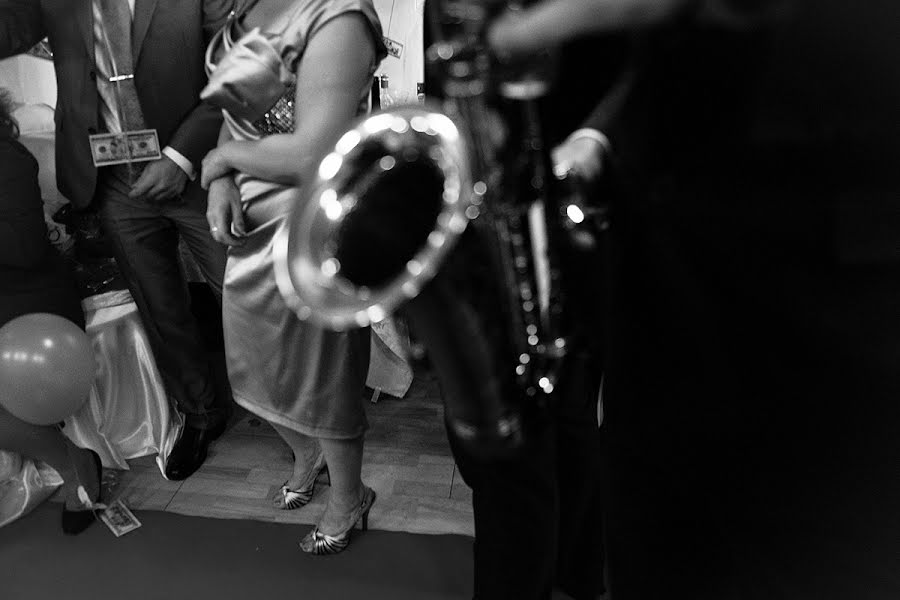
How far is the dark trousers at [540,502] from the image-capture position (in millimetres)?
1106

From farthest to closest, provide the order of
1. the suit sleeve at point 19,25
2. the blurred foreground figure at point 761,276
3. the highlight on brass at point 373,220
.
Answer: the suit sleeve at point 19,25, the highlight on brass at point 373,220, the blurred foreground figure at point 761,276

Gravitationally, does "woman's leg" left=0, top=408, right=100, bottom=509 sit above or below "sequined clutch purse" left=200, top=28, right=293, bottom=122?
below

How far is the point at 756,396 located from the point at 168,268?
1988mm

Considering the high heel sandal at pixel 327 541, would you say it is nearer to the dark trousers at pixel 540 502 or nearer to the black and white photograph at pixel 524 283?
the black and white photograph at pixel 524 283

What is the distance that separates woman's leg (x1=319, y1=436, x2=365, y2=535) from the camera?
170cm

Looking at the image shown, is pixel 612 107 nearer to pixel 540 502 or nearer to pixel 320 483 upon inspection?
pixel 540 502

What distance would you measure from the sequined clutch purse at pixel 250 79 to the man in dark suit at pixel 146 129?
42 centimetres

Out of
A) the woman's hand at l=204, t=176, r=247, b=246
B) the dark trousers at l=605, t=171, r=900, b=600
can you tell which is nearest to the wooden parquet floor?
the woman's hand at l=204, t=176, r=247, b=246

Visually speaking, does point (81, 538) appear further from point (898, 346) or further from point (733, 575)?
point (898, 346)

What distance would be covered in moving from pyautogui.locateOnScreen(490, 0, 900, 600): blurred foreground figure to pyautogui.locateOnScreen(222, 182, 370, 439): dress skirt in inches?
40.8

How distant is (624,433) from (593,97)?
431 mm

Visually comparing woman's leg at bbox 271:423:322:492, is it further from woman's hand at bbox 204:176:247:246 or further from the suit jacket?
the suit jacket

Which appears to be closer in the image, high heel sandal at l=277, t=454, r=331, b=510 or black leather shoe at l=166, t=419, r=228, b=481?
high heel sandal at l=277, t=454, r=331, b=510

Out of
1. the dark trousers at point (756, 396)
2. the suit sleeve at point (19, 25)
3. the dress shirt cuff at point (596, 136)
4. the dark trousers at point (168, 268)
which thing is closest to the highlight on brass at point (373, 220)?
the dress shirt cuff at point (596, 136)
